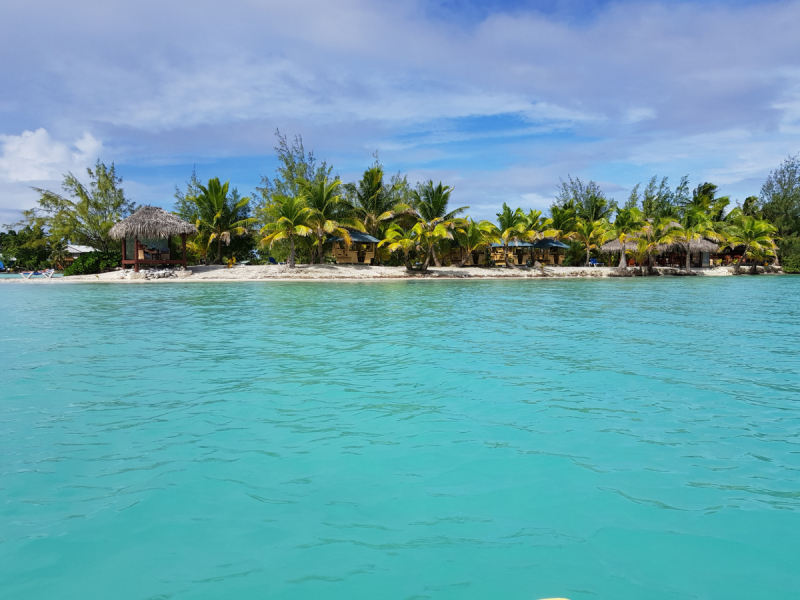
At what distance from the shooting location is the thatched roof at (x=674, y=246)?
38.8 metres

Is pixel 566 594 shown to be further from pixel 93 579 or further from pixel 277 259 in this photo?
pixel 277 259

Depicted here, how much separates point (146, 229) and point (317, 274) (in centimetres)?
958

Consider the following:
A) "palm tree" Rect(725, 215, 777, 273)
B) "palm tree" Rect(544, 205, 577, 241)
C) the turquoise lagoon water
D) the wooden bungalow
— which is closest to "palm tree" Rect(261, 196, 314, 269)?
"palm tree" Rect(544, 205, 577, 241)

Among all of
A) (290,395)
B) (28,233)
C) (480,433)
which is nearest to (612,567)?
(480,433)

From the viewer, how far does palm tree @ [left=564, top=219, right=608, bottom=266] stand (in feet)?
131

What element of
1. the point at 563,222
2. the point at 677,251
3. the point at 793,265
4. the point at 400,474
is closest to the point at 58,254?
the point at 563,222

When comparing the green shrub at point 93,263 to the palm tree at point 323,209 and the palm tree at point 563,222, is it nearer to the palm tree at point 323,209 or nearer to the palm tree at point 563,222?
the palm tree at point 323,209

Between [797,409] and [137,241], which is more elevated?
[137,241]

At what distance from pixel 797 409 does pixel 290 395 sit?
195 inches

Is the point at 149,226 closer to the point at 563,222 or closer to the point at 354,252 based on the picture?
the point at 354,252

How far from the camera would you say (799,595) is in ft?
7.51

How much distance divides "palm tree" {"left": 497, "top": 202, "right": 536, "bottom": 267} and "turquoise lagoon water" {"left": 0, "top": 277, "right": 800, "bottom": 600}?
28.1 metres

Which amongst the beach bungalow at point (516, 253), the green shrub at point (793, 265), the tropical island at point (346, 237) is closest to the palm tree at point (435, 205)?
the tropical island at point (346, 237)

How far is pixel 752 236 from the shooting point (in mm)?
37250
